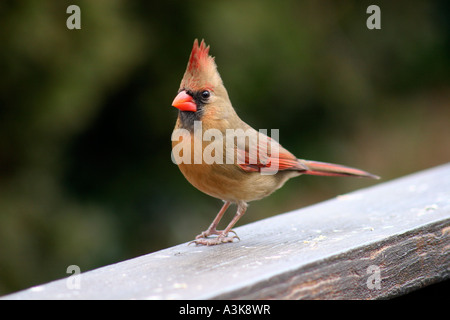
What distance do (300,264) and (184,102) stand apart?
3.76ft

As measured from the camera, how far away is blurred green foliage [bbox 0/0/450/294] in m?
3.83

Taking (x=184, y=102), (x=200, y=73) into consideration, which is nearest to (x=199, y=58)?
(x=200, y=73)

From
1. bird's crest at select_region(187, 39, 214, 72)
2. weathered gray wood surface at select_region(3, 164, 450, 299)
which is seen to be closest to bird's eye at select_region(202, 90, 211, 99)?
bird's crest at select_region(187, 39, 214, 72)

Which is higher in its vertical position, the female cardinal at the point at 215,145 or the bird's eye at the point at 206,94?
the bird's eye at the point at 206,94

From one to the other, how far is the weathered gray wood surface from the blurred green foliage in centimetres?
163

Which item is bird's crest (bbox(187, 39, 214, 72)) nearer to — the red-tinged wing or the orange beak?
the orange beak

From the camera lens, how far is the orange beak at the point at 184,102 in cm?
275

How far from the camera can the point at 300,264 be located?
1834mm

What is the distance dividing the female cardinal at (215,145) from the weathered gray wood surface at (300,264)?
21 cm

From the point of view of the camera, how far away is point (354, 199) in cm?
320

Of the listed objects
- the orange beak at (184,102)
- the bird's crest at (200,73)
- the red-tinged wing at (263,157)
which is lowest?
the red-tinged wing at (263,157)

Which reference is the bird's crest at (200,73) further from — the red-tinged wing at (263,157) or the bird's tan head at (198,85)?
the red-tinged wing at (263,157)

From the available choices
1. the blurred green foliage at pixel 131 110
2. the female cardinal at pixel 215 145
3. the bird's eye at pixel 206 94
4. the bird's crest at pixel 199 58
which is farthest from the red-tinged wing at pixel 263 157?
the blurred green foliage at pixel 131 110

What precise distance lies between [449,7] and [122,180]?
→ 4.18 meters
